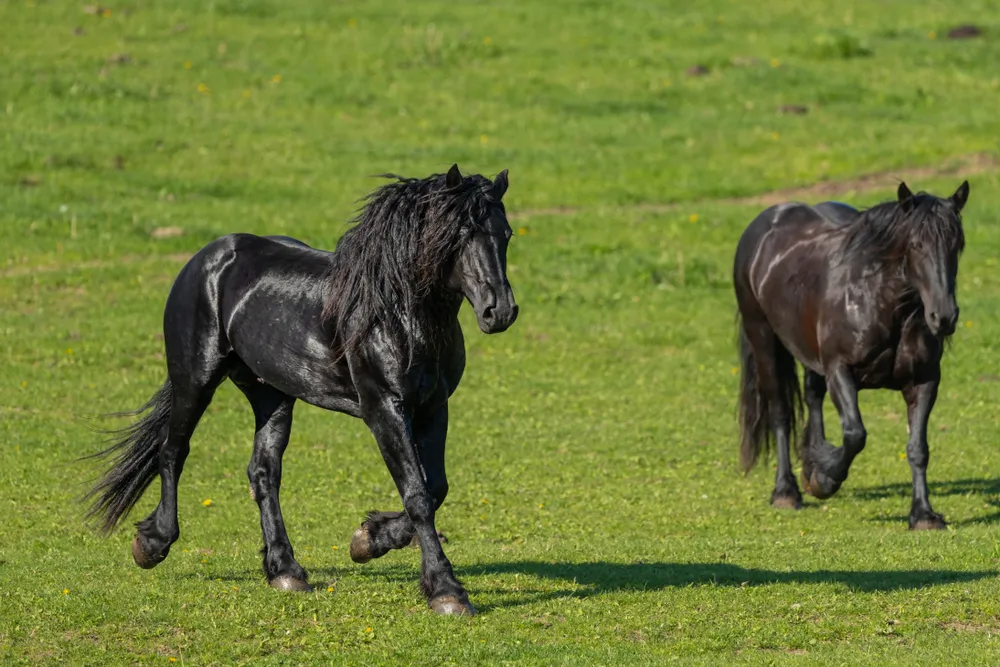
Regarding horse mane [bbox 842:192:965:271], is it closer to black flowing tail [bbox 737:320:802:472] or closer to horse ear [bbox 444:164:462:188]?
black flowing tail [bbox 737:320:802:472]

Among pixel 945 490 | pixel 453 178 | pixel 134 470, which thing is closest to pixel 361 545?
pixel 453 178

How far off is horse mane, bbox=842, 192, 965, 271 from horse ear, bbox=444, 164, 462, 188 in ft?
13.9

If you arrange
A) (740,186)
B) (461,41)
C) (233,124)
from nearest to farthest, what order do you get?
(740,186), (233,124), (461,41)

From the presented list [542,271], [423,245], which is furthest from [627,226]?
[423,245]

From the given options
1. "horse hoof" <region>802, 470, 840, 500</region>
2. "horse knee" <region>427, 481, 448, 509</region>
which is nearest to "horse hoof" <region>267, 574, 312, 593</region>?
"horse knee" <region>427, 481, 448, 509</region>

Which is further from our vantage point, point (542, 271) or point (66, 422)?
point (542, 271)

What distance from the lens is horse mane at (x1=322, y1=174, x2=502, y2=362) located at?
7637 mm

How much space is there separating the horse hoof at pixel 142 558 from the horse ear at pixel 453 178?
3.12 meters

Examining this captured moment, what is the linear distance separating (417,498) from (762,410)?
6.17 m

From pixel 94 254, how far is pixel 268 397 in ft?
40.3

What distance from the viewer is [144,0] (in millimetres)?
32969

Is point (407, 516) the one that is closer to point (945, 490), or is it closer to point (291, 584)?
point (291, 584)

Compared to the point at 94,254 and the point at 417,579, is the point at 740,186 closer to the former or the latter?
the point at 94,254

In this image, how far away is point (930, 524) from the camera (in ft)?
36.7
